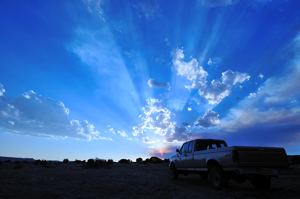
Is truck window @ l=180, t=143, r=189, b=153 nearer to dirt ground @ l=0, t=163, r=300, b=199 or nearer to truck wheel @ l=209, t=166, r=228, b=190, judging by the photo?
dirt ground @ l=0, t=163, r=300, b=199

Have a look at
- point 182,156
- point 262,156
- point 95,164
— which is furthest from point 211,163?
point 95,164

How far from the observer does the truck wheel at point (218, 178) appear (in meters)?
7.24

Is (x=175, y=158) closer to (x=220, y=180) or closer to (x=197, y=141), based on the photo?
(x=197, y=141)

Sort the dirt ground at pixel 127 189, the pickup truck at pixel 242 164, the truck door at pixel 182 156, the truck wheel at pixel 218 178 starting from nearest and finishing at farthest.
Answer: the dirt ground at pixel 127 189 → the pickup truck at pixel 242 164 → the truck wheel at pixel 218 178 → the truck door at pixel 182 156

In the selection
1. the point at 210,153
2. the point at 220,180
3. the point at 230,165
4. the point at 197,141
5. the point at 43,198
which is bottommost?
the point at 43,198

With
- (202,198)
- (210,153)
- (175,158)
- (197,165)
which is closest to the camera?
(202,198)

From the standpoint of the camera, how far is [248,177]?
283 inches

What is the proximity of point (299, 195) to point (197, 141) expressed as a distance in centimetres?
452

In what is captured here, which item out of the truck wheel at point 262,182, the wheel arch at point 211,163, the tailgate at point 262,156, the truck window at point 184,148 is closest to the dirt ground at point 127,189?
the truck wheel at point 262,182

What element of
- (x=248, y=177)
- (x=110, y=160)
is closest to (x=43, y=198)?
(x=248, y=177)

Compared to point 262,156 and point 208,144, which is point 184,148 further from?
point 262,156

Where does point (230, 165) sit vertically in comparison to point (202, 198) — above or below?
above

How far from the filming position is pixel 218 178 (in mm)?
7641

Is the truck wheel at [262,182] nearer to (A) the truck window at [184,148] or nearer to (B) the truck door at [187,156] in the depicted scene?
(B) the truck door at [187,156]
